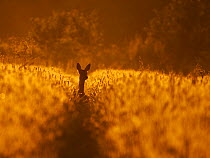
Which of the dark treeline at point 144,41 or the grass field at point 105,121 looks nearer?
the grass field at point 105,121

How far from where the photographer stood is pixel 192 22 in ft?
51.6

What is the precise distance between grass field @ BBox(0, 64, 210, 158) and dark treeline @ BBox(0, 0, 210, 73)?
20.5ft

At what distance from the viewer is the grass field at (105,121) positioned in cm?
398

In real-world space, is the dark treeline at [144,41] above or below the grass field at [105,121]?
above

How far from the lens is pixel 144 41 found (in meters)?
17.2

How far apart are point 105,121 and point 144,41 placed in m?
12.4

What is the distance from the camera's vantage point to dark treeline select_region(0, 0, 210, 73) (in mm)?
15234

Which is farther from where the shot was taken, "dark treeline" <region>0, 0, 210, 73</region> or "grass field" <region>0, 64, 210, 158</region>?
"dark treeline" <region>0, 0, 210, 73</region>

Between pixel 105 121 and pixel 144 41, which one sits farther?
pixel 144 41

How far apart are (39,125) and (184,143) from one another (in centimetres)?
253

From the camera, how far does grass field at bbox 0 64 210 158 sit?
3.98m

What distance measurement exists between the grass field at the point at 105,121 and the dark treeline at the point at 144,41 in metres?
6.24

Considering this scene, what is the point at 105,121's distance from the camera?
5457mm

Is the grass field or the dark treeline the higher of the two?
the dark treeline
